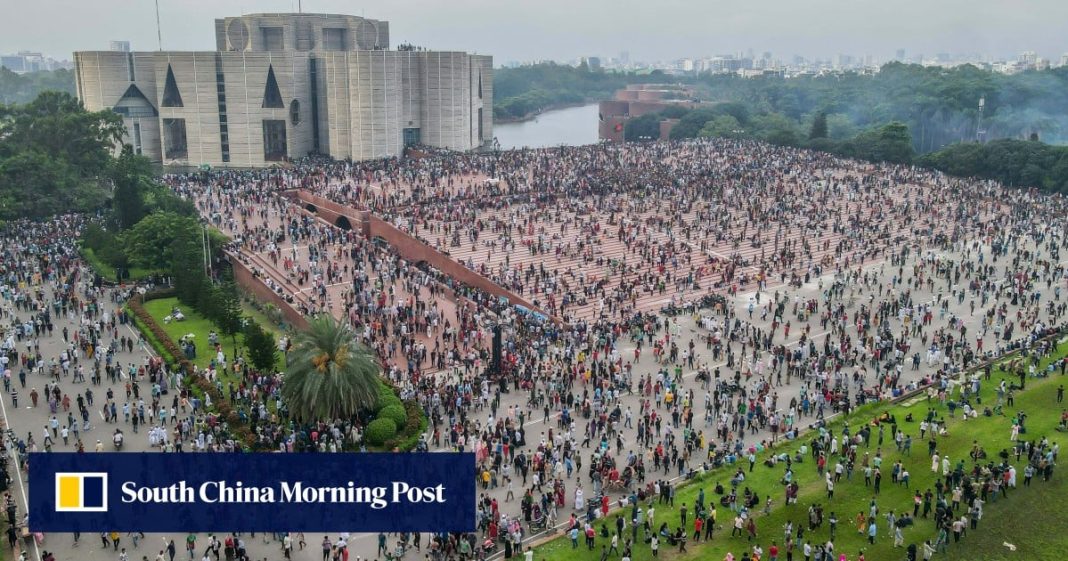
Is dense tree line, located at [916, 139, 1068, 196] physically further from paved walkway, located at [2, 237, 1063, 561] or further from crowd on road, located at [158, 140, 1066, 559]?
paved walkway, located at [2, 237, 1063, 561]

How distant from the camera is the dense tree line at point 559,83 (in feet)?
555

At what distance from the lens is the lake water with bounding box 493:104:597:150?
121812 mm

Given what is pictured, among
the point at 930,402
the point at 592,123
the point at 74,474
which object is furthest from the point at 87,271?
the point at 592,123

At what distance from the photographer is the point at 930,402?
89.8ft

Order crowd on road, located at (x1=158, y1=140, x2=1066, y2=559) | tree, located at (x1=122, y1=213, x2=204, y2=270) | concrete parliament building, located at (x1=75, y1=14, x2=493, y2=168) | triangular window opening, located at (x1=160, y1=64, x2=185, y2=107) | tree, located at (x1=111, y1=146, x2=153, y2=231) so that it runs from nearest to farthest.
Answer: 1. crowd on road, located at (x1=158, y1=140, x2=1066, y2=559)
2. tree, located at (x1=122, y1=213, x2=204, y2=270)
3. tree, located at (x1=111, y1=146, x2=153, y2=231)
4. concrete parliament building, located at (x1=75, y1=14, x2=493, y2=168)
5. triangular window opening, located at (x1=160, y1=64, x2=185, y2=107)

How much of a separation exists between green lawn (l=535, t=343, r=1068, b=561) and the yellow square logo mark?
29.8ft

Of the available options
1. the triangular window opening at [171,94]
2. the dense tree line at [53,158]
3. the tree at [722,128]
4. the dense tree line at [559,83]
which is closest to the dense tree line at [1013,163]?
the tree at [722,128]

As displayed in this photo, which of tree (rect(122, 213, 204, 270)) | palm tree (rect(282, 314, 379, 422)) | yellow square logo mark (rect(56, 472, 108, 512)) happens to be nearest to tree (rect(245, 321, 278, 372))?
palm tree (rect(282, 314, 379, 422))

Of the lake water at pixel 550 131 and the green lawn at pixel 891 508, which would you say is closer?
the green lawn at pixel 891 508

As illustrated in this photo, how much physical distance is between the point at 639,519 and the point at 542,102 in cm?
14817

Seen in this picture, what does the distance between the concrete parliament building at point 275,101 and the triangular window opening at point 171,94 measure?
0.26ft

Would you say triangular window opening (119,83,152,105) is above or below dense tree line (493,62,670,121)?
below

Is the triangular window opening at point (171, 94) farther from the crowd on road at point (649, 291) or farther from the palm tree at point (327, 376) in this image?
the palm tree at point (327, 376)

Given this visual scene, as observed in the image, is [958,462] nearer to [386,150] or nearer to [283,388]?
[283,388]
